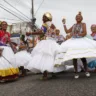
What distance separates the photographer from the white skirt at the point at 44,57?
8914 mm

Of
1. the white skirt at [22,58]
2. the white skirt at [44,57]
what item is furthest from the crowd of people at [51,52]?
the white skirt at [22,58]

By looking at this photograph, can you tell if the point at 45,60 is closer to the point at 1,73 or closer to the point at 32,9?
the point at 1,73

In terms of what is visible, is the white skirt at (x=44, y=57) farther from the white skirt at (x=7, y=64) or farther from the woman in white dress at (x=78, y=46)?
the white skirt at (x=7, y=64)

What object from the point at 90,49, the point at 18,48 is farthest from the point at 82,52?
the point at 18,48

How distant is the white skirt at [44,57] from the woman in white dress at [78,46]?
0.32 meters

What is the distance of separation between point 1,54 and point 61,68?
6.12 ft

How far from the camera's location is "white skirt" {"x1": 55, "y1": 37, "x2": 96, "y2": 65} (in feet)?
28.3

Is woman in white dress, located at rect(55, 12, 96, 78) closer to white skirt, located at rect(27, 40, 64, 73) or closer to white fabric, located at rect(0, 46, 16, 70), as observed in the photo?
white skirt, located at rect(27, 40, 64, 73)

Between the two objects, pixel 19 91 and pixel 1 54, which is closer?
pixel 19 91

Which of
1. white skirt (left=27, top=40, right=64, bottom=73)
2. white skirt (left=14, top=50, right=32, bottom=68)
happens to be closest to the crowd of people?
white skirt (left=27, top=40, right=64, bottom=73)

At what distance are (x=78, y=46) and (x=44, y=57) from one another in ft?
3.51

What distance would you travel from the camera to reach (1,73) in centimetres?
912

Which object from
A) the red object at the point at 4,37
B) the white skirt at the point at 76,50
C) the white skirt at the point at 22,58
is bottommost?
the white skirt at the point at 22,58

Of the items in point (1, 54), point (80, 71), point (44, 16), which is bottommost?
point (80, 71)
